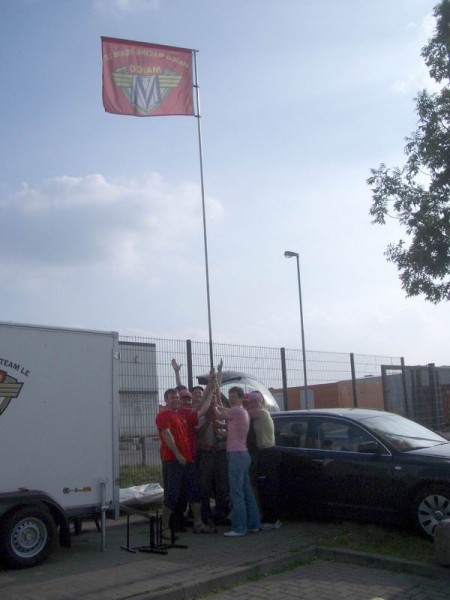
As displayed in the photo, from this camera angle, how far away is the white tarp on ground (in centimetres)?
1079

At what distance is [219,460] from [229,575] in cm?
303

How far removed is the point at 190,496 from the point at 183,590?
283 centimetres

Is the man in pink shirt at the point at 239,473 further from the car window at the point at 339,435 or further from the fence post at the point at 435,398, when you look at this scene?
the fence post at the point at 435,398

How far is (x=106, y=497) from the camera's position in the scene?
8.41 metres

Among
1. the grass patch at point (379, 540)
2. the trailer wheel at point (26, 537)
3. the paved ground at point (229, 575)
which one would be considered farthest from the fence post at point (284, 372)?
the trailer wheel at point (26, 537)

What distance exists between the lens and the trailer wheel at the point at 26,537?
7.34 meters

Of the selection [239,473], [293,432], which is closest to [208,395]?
[239,473]

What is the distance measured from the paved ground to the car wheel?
4.13ft

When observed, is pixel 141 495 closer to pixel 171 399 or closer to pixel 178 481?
pixel 178 481

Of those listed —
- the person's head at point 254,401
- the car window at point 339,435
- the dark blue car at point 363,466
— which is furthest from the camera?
the person's head at point 254,401

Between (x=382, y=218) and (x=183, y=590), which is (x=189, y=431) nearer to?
(x=183, y=590)

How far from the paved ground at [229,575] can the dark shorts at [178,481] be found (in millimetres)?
644

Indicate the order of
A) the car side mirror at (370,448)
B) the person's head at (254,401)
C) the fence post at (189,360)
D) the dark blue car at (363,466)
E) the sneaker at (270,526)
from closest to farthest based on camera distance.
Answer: the dark blue car at (363,466) → the car side mirror at (370,448) → the sneaker at (270,526) → the person's head at (254,401) → the fence post at (189,360)

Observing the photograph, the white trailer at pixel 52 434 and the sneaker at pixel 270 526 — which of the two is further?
the sneaker at pixel 270 526
